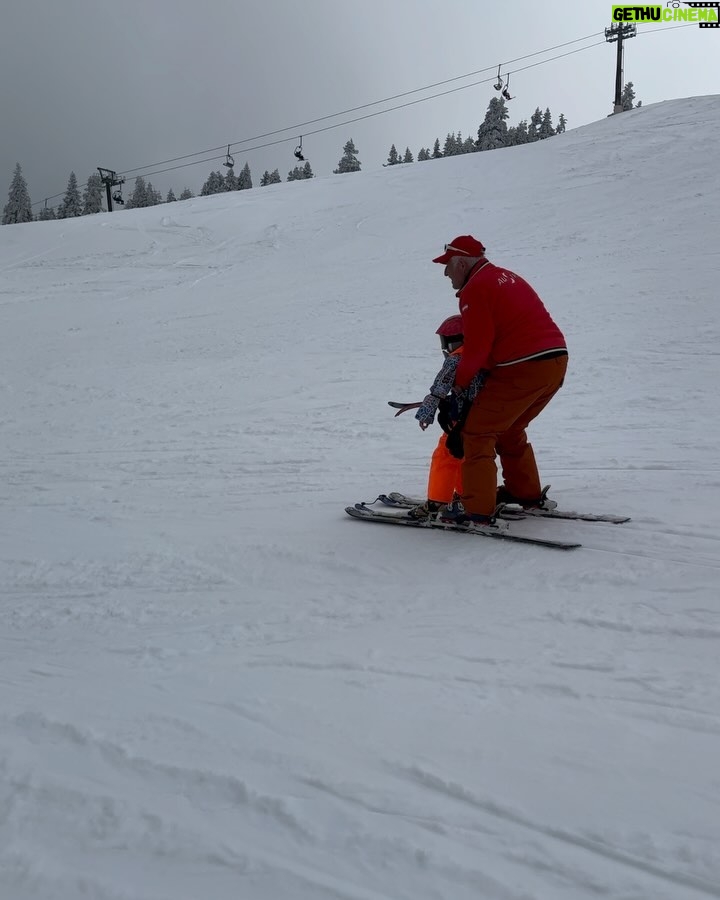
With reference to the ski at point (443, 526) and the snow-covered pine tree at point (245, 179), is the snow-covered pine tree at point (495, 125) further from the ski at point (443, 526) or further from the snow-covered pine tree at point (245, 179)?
the ski at point (443, 526)

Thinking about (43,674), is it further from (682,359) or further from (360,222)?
(360,222)

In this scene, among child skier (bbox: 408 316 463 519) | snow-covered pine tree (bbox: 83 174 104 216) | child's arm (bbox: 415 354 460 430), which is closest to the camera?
child's arm (bbox: 415 354 460 430)

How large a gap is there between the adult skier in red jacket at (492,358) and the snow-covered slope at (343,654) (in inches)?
16.2

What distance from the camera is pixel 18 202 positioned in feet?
213

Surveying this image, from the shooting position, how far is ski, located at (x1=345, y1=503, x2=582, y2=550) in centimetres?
382

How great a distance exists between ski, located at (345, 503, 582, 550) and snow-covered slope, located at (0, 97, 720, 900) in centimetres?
10

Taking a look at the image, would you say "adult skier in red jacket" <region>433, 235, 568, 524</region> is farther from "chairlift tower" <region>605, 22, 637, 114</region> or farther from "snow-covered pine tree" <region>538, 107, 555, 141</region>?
"snow-covered pine tree" <region>538, 107, 555, 141</region>

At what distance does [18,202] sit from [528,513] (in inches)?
2859

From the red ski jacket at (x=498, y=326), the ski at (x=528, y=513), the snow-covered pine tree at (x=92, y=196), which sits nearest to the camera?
the red ski jacket at (x=498, y=326)

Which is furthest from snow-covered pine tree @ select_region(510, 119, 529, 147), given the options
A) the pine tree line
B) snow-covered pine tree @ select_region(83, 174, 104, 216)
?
snow-covered pine tree @ select_region(83, 174, 104, 216)

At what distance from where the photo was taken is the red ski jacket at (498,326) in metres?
3.99

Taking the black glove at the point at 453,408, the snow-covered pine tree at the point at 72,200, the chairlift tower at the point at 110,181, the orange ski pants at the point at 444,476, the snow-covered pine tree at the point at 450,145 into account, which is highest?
the snow-covered pine tree at the point at 450,145

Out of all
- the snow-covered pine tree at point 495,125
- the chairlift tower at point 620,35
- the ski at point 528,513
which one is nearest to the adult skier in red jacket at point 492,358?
the ski at point 528,513

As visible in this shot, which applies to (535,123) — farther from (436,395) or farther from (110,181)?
(436,395)
